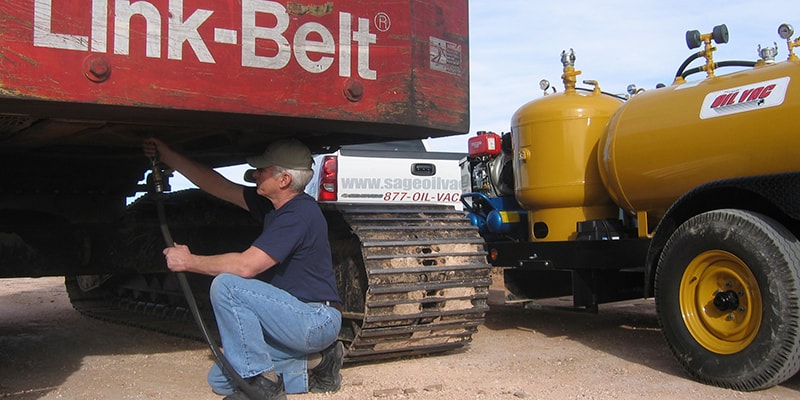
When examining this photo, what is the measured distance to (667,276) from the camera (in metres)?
4.68

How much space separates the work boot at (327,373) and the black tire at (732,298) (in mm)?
1831

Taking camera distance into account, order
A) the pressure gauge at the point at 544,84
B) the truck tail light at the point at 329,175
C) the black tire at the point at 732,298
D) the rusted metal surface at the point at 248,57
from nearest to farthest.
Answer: the rusted metal surface at the point at 248,57, the black tire at the point at 732,298, the pressure gauge at the point at 544,84, the truck tail light at the point at 329,175

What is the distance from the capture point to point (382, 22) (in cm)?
396

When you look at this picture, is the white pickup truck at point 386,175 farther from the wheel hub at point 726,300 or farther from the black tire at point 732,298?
the wheel hub at point 726,300

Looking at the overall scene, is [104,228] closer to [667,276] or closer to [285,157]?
[285,157]

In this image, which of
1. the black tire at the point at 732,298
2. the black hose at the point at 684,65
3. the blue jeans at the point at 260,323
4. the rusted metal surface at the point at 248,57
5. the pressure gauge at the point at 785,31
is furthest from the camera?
the black hose at the point at 684,65

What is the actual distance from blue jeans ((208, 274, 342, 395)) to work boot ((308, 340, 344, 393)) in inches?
4.6

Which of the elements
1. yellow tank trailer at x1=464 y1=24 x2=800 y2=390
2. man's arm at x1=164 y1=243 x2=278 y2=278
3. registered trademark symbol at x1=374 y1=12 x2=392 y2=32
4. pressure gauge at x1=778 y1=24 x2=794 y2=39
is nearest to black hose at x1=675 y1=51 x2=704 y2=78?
yellow tank trailer at x1=464 y1=24 x2=800 y2=390

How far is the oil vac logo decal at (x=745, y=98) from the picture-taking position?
4570mm

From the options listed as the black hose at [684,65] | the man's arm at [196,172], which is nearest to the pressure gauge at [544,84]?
the black hose at [684,65]

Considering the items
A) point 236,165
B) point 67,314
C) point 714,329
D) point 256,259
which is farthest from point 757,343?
point 67,314

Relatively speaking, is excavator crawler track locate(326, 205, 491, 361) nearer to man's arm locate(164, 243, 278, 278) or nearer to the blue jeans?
the blue jeans

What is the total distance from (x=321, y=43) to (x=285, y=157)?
703mm

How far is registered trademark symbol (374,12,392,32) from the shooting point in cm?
395
